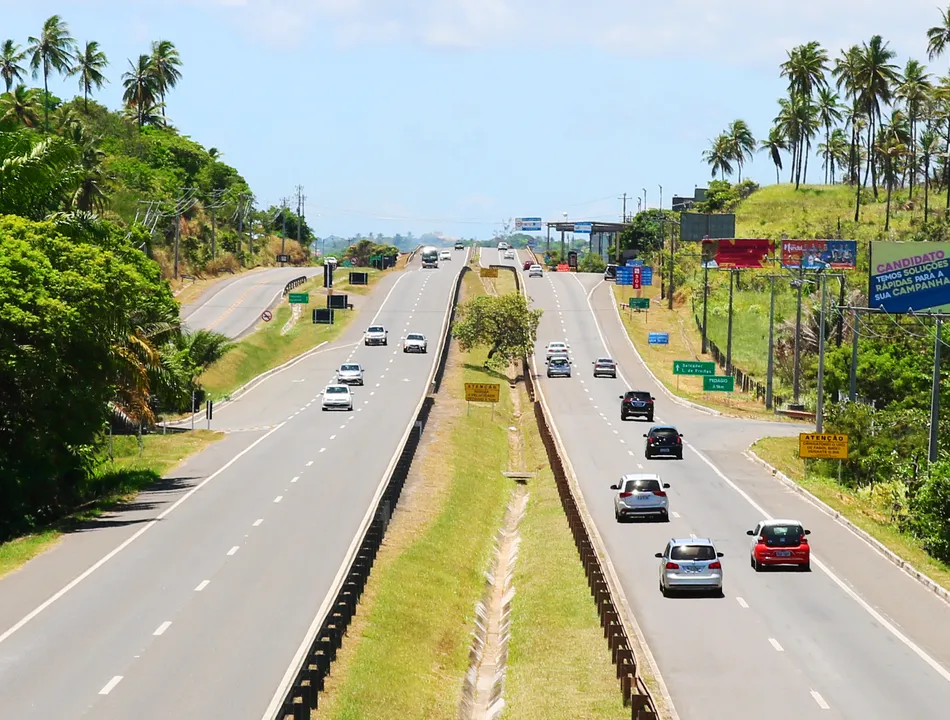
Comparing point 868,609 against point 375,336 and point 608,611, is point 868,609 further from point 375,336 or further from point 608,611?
point 375,336

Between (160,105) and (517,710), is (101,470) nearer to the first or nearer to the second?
(517,710)

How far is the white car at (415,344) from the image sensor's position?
10794 centimetres

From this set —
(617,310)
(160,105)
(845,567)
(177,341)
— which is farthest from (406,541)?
(160,105)

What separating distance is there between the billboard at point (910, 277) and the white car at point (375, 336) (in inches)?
1975

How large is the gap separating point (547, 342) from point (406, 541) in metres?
77.9

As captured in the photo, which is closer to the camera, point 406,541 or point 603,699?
point 603,699

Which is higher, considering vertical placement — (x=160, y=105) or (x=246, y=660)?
(x=160, y=105)

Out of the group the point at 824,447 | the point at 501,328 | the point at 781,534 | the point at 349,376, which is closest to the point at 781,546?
the point at 781,534

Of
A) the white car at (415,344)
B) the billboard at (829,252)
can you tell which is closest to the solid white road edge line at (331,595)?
the white car at (415,344)

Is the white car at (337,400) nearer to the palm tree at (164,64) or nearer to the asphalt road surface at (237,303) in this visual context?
the asphalt road surface at (237,303)

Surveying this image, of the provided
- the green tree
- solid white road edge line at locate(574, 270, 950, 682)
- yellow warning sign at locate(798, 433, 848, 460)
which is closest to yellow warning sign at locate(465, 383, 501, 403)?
solid white road edge line at locate(574, 270, 950, 682)

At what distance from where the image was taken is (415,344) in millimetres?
108062

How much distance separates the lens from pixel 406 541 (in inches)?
1713

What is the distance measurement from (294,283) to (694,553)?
10857cm
